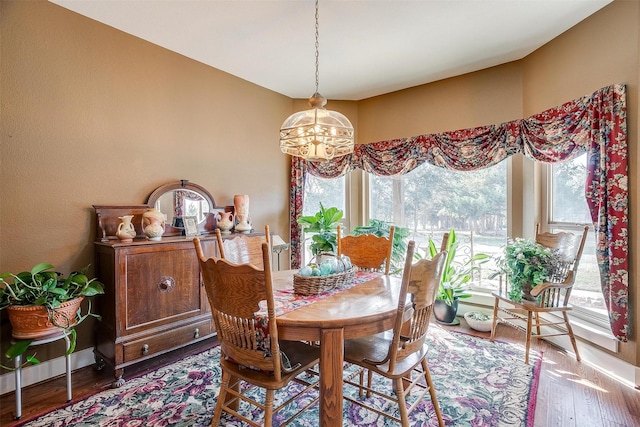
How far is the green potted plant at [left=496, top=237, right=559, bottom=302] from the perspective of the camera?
8.40 ft

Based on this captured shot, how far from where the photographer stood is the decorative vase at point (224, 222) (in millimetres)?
3242

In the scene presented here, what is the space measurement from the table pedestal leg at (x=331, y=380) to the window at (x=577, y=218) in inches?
94.9

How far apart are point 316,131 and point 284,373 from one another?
1.32m

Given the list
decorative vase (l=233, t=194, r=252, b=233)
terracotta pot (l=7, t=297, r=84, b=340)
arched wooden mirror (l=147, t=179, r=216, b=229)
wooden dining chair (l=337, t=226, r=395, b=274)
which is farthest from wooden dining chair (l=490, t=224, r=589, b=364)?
terracotta pot (l=7, t=297, r=84, b=340)

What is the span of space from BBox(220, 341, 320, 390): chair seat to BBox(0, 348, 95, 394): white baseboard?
5.23ft

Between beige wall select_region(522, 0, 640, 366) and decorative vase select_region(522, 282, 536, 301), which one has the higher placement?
beige wall select_region(522, 0, 640, 366)

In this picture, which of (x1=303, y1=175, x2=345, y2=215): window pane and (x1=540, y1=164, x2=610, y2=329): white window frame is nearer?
(x1=540, y1=164, x2=610, y2=329): white window frame

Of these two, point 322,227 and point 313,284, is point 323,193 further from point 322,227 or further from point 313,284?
point 313,284

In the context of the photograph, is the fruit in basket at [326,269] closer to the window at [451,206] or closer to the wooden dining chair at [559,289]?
the wooden dining chair at [559,289]

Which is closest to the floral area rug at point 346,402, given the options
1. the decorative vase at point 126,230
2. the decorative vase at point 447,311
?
the decorative vase at point 447,311

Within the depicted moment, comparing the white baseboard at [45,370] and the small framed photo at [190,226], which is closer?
the white baseboard at [45,370]

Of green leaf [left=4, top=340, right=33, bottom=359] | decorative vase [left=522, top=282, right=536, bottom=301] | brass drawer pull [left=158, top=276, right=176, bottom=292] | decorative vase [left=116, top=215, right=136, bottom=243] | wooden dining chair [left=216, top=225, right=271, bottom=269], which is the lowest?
green leaf [left=4, top=340, right=33, bottom=359]

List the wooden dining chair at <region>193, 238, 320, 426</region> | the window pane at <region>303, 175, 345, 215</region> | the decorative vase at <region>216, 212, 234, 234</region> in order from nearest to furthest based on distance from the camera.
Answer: the wooden dining chair at <region>193, 238, 320, 426</region>, the decorative vase at <region>216, 212, 234, 234</region>, the window pane at <region>303, 175, 345, 215</region>

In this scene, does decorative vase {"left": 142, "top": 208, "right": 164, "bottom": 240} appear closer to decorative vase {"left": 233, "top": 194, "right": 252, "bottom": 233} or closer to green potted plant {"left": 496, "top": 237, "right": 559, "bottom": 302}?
decorative vase {"left": 233, "top": 194, "right": 252, "bottom": 233}
